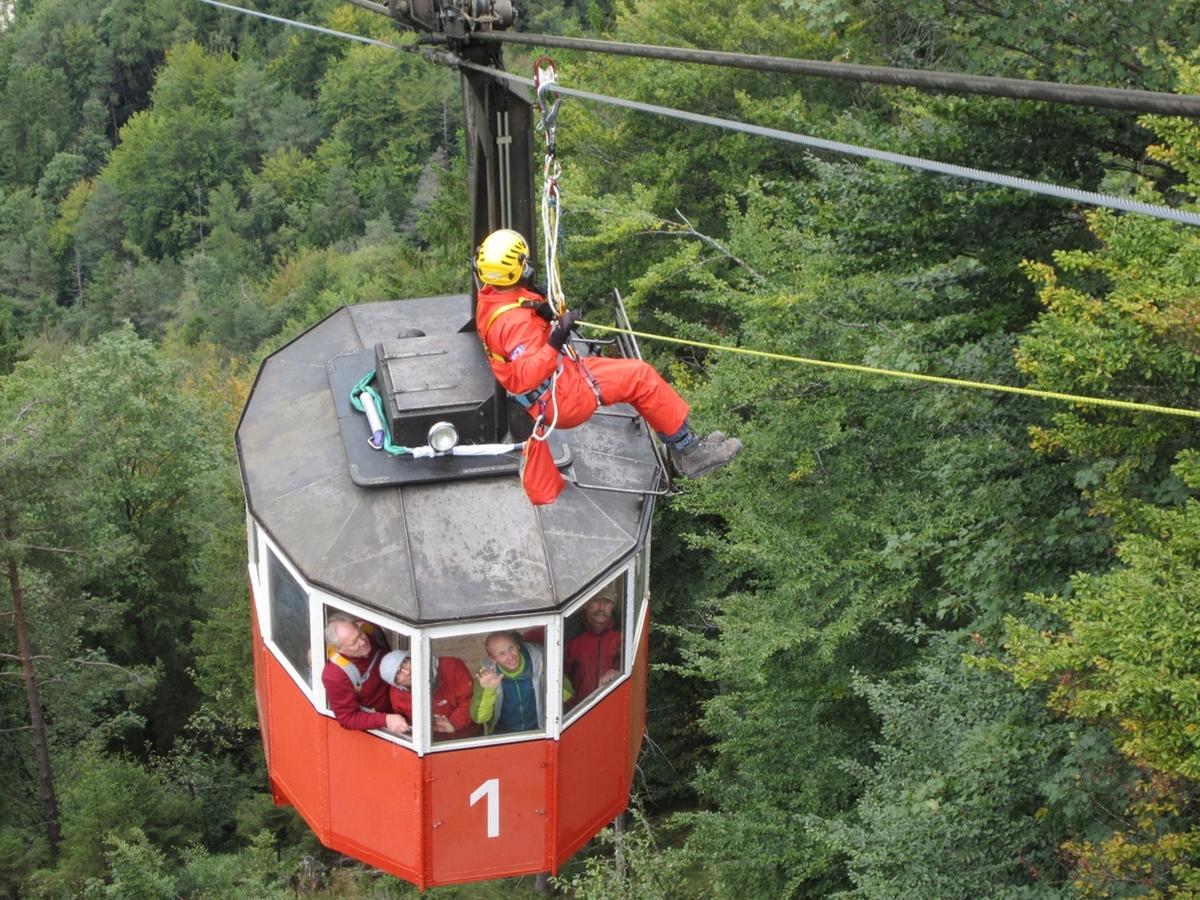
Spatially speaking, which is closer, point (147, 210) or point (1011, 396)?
point (1011, 396)

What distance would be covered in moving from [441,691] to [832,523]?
7917 mm

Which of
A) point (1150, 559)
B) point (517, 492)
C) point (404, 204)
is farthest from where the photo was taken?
point (404, 204)

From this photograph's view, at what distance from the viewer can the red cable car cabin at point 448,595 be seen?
821 centimetres

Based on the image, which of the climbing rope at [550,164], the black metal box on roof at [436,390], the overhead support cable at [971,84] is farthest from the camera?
the black metal box on roof at [436,390]

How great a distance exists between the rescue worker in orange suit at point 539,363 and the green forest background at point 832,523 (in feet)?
8.26

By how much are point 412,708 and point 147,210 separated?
9369 centimetres

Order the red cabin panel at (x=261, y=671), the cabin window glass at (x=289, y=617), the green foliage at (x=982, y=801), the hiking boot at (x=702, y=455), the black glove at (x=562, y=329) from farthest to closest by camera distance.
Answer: the red cabin panel at (x=261, y=671) < the green foliage at (x=982, y=801) < the cabin window glass at (x=289, y=617) < the hiking boot at (x=702, y=455) < the black glove at (x=562, y=329)

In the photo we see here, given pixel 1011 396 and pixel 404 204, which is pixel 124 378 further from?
pixel 404 204

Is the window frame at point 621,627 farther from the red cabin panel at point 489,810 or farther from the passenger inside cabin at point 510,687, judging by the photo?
the red cabin panel at point 489,810

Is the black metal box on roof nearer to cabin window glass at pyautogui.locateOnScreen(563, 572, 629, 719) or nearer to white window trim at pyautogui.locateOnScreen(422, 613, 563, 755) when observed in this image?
cabin window glass at pyautogui.locateOnScreen(563, 572, 629, 719)

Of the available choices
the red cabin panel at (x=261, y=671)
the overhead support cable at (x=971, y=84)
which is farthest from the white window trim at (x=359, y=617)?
the overhead support cable at (x=971, y=84)

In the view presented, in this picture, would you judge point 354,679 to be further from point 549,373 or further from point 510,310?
point 510,310

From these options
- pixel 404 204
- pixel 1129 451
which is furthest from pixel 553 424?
pixel 404 204

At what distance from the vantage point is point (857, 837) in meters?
11.4
